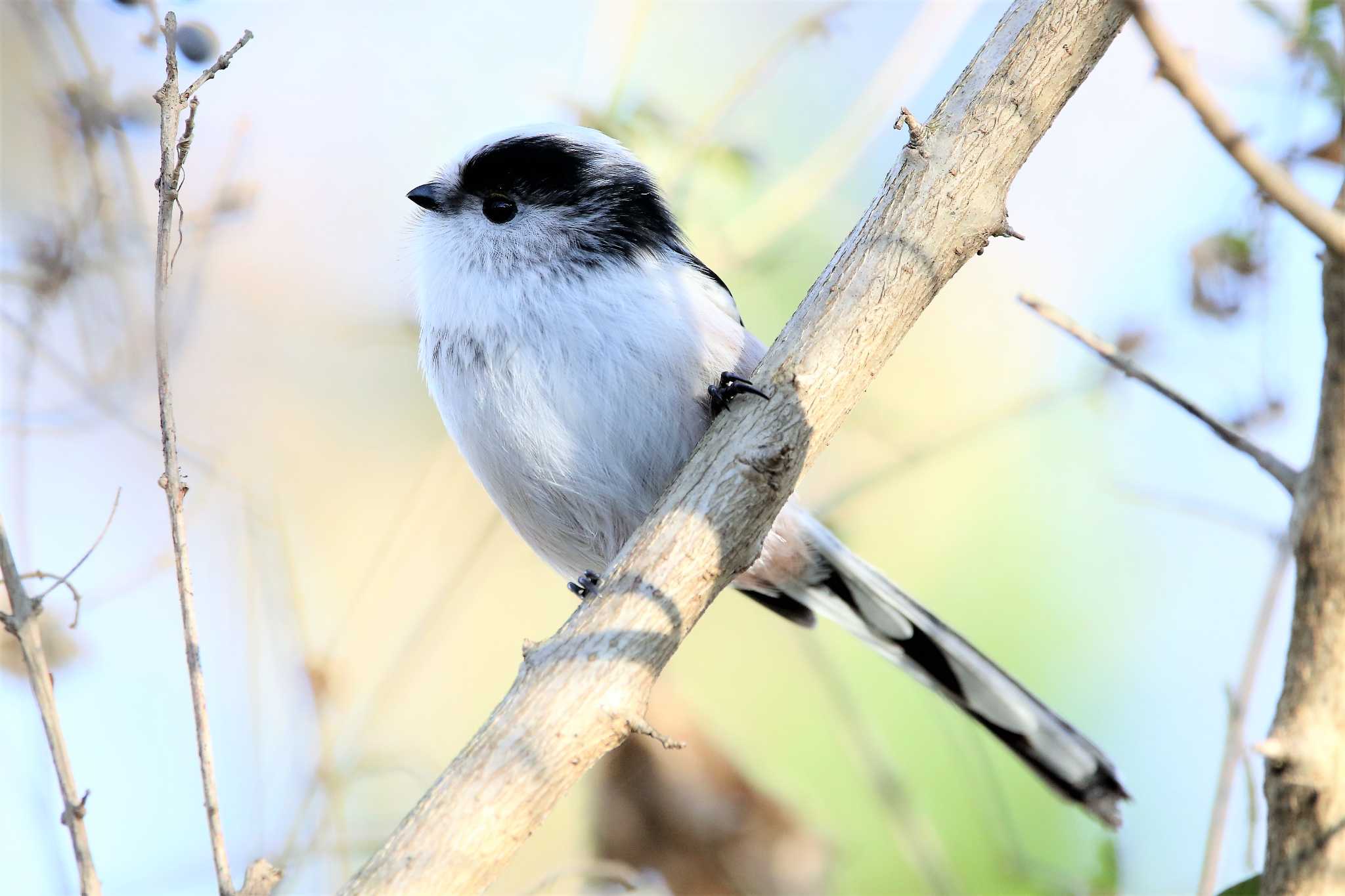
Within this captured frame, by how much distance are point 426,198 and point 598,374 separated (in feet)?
2.66

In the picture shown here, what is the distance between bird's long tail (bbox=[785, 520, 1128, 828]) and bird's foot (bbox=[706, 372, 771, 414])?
0.68m

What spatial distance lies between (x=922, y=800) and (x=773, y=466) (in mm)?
2348

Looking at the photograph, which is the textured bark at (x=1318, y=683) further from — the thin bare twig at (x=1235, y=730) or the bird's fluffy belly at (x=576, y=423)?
the bird's fluffy belly at (x=576, y=423)

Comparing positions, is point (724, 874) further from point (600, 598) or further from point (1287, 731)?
point (1287, 731)

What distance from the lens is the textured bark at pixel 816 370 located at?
1.78 metres

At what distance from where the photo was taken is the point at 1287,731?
1.39 metres

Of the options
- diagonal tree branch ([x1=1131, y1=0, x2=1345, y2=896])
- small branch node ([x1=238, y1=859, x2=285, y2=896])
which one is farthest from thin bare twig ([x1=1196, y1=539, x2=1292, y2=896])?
small branch node ([x1=238, y1=859, x2=285, y2=896])

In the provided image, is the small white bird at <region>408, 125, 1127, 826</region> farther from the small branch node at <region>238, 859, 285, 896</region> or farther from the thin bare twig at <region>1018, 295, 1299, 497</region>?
the small branch node at <region>238, 859, 285, 896</region>

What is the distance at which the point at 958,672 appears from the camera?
3.13 metres

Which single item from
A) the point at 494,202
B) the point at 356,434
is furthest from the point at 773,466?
the point at 356,434

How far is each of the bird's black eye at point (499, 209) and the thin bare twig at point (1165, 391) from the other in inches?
67.0

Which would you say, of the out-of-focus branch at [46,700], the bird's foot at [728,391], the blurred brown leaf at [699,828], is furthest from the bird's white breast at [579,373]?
the out-of-focus branch at [46,700]

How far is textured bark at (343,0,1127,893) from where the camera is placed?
178 centimetres

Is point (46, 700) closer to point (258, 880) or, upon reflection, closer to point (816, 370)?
point (258, 880)
